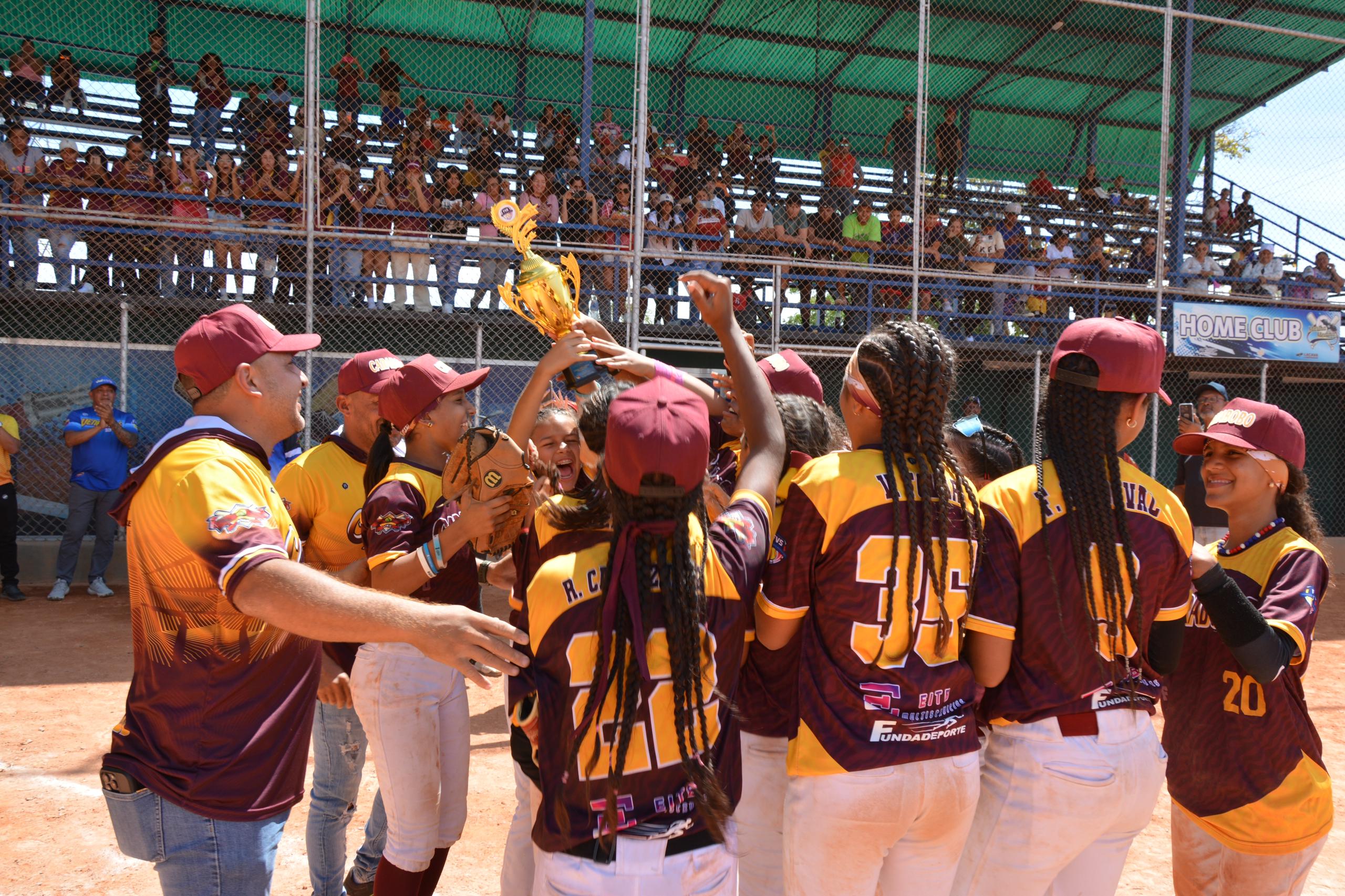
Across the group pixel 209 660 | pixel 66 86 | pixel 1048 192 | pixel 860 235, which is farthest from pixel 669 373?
pixel 1048 192

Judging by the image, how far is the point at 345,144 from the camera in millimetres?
11328

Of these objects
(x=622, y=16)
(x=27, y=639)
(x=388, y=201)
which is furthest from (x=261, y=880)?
(x=622, y=16)

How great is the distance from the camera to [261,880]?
83.4 inches

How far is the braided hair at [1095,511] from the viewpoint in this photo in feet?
7.14

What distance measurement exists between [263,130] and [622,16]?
6540 mm

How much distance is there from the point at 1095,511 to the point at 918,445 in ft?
1.55

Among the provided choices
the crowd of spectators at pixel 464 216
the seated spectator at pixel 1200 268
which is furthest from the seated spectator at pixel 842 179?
the seated spectator at pixel 1200 268

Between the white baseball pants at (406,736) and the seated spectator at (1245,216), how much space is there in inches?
705

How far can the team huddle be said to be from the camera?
178 centimetres

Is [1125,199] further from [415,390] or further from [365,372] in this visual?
[415,390]

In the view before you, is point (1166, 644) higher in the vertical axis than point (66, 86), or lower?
lower

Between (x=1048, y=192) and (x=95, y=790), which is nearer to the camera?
(x=95, y=790)

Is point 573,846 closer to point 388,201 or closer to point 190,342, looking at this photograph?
point 190,342

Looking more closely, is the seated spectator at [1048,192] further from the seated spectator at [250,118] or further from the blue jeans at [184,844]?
the blue jeans at [184,844]
